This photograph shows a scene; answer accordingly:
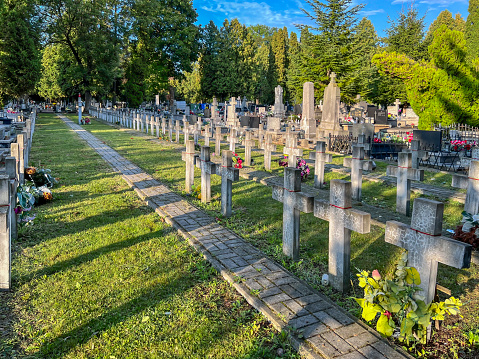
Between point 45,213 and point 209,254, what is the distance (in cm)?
371

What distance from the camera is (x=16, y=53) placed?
111 feet

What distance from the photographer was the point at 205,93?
204 feet

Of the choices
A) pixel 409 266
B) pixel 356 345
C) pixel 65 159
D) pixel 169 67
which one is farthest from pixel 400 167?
pixel 169 67

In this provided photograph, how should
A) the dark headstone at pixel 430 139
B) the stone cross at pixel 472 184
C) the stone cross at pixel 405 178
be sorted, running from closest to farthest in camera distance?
the stone cross at pixel 472 184
the stone cross at pixel 405 178
the dark headstone at pixel 430 139

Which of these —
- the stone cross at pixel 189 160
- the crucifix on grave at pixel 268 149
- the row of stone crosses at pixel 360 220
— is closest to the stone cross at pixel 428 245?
the row of stone crosses at pixel 360 220

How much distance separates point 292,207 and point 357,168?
12.7ft

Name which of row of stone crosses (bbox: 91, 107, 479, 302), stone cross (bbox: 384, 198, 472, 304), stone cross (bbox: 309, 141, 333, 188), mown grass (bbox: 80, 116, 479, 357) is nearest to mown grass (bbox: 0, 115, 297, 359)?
mown grass (bbox: 80, 116, 479, 357)

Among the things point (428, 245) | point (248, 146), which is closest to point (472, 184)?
point (428, 245)

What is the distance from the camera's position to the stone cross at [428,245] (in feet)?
9.77

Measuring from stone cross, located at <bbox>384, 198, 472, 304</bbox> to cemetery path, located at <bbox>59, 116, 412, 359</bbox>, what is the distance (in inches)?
26.1

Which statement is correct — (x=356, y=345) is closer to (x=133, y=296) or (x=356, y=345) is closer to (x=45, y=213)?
(x=133, y=296)

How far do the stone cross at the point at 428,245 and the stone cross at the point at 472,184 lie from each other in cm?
353

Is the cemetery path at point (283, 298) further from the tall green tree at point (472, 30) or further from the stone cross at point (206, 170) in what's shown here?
the tall green tree at point (472, 30)

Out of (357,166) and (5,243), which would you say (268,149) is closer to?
(357,166)
